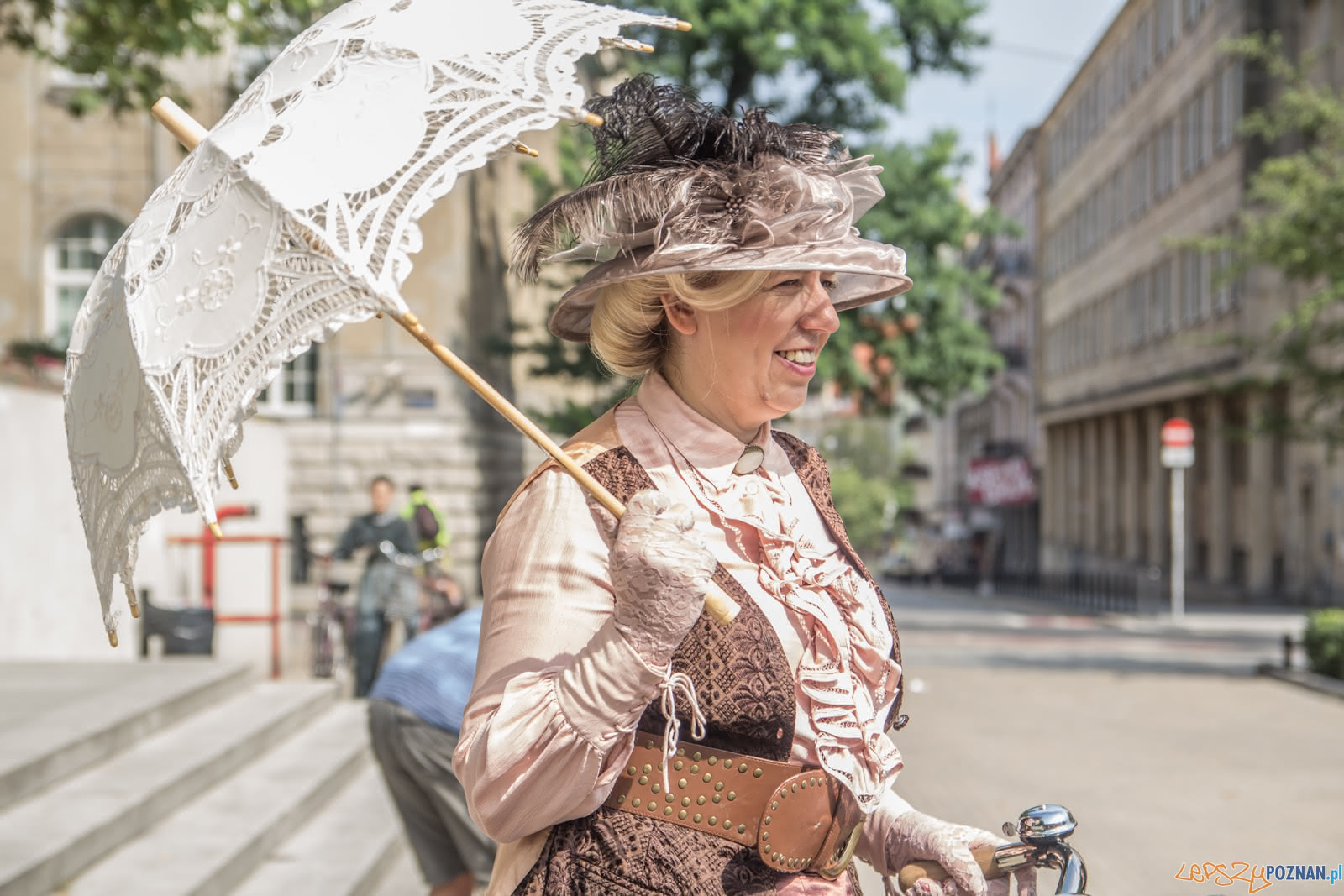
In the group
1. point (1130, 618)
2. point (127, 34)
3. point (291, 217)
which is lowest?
point (1130, 618)

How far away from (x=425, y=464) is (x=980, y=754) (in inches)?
674

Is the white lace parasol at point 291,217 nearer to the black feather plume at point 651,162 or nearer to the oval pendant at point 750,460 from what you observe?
the black feather plume at point 651,162

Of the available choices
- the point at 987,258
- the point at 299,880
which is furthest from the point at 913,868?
the point at 987,258

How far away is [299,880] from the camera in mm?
6664

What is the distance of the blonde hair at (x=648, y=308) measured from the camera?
2.26 meters

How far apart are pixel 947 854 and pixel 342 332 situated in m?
23.2

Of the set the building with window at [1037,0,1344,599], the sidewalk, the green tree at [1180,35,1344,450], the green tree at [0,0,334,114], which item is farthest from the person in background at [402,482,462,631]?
the sidewalk

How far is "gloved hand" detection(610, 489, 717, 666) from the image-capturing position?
1.94 metres

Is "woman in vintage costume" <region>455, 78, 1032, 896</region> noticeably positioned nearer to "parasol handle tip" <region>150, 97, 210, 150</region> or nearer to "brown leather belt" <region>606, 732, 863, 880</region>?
"brown leather belt" <region>606, 732, 863, 880</region>

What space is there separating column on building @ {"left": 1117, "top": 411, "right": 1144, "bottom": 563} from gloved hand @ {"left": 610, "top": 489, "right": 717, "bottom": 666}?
46429 millimetres

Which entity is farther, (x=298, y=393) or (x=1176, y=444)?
(x=298, y=393)

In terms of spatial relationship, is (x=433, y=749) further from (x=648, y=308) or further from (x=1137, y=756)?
(x=1137, y=756)

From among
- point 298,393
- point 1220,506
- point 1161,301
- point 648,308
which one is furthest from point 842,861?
point 1161,301

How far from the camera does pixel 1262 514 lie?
34688 mm
